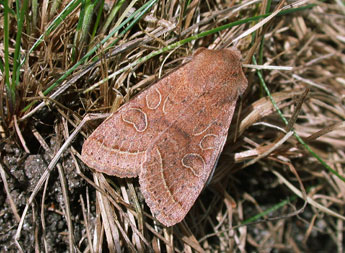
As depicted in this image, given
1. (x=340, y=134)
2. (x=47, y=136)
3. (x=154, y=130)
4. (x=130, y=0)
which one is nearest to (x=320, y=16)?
(x=340, y=134)

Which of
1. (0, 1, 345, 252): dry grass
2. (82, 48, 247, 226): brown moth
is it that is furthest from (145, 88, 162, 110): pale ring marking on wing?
(0, 1, 345, 252): dry grass

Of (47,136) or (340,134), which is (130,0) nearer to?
(47,136)

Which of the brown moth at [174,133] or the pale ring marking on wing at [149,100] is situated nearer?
the brown moth at [174,133]

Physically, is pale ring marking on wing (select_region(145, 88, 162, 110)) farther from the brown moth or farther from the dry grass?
the dry grass

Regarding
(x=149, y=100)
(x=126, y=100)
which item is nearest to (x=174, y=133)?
(x=149, y=100)

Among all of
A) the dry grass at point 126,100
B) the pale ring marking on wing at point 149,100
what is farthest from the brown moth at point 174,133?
the dry grass at point 126,100

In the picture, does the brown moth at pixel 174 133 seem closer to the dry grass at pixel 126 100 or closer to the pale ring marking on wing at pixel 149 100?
the pale ring marking on wing at pixel 149 100
